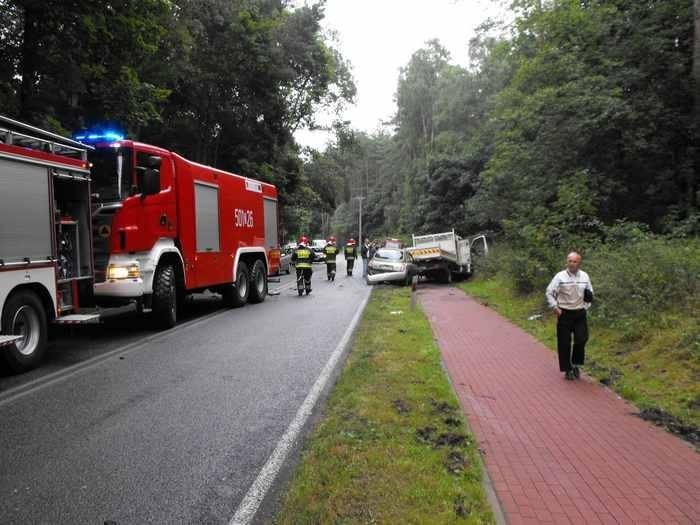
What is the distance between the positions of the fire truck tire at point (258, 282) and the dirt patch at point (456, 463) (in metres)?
10.7

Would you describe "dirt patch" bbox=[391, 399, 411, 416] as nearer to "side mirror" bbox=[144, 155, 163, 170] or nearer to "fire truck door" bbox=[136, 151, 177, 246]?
"fire truck door" bbox=[136, 151, 177, 246]

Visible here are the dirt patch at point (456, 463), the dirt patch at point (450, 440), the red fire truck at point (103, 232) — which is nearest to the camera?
the dirt patch at point (456, 463)

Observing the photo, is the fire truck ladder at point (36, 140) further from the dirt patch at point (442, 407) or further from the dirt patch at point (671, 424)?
the dirt patch at point (671, 424)

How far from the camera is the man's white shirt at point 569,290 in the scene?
23.0ft

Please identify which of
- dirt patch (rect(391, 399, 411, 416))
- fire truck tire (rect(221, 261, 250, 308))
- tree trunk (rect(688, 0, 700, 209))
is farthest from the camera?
tree trunk (rect(688, 0, 700, 209))

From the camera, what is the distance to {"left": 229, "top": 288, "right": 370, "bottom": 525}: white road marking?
3521 mm

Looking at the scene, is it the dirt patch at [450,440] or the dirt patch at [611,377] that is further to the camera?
the dirt patch at [611,377]

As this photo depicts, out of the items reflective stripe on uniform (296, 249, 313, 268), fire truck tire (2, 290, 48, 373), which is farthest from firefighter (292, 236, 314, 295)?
fire truck tire (2, 290, 48, 373)

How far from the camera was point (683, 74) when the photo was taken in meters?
15.2

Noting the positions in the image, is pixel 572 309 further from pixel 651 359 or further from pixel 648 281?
pixel 648 281

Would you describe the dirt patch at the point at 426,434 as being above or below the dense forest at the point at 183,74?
below

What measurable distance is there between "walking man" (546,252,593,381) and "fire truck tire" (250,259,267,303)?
29.7ft

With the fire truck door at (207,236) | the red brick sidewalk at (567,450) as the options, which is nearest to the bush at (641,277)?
the red brick sidewalk at (567,450)

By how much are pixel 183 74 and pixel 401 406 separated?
723 inches
